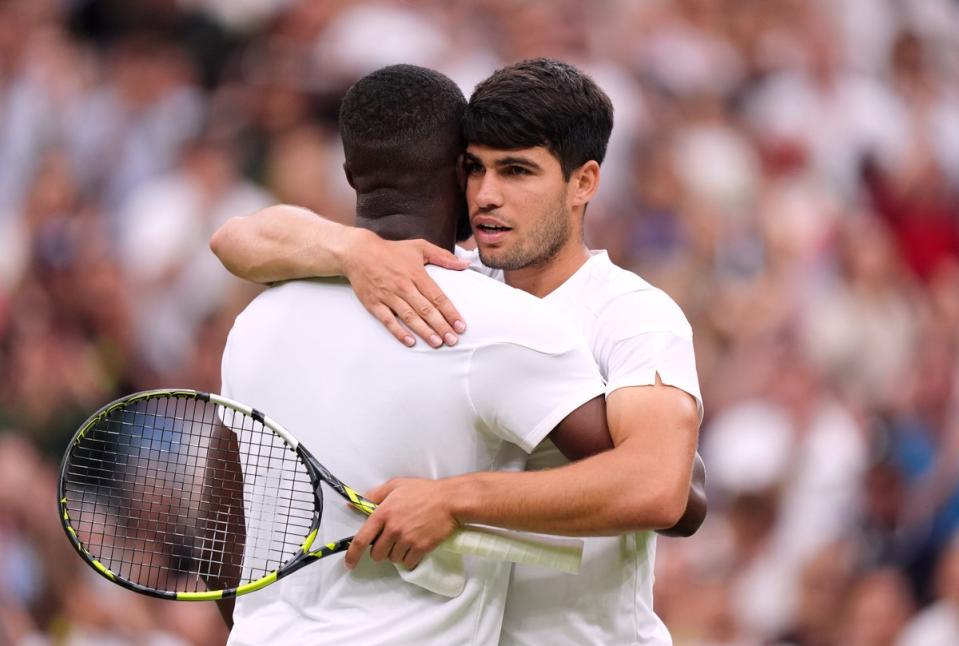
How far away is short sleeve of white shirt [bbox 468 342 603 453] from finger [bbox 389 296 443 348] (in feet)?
0.27

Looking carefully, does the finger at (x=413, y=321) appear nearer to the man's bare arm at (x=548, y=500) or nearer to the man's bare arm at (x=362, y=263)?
the man's bare arm at (x=362, y=263)

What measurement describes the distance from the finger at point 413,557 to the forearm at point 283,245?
536mm

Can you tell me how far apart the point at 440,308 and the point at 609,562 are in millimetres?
707

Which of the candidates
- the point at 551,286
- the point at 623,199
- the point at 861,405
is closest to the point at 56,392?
the point at 623,199

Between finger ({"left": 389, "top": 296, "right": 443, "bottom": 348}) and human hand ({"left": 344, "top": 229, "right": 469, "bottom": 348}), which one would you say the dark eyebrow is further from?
finger ({"left": 389, "top": 296, "right": 443, "bottom": 348})

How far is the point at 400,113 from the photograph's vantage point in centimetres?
263

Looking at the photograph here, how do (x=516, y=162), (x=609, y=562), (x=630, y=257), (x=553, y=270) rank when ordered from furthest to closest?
(x=630, y=257), (x=553, y=270), (x=516, y=162), (x=609, y=562)

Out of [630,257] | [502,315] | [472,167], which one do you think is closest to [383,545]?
[502,315]

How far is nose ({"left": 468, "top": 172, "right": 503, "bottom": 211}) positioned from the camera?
2.90 meters

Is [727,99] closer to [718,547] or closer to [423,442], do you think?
[718,547]

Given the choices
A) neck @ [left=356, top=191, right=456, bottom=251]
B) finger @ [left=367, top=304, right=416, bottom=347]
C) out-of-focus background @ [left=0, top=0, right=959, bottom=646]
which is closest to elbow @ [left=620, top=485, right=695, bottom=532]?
finger @ [left=367, top=304, right=416, bottom=347]

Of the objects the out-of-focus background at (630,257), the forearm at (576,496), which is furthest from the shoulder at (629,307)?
the out-of-focus background at (630,257)

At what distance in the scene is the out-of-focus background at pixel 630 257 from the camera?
19.2ft

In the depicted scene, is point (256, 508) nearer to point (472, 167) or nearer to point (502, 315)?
point (502, 315)
